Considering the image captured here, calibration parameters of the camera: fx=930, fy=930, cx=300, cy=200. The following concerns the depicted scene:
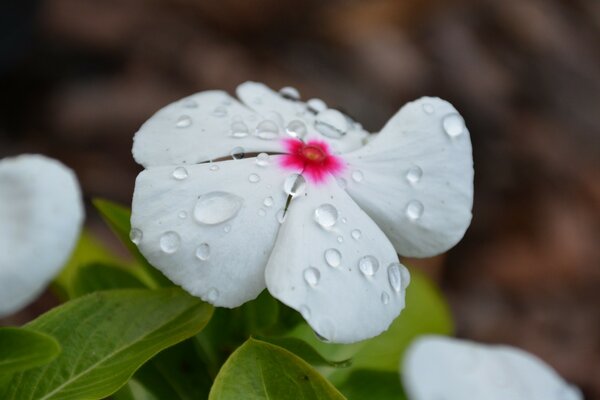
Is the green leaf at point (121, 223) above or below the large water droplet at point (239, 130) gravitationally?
below

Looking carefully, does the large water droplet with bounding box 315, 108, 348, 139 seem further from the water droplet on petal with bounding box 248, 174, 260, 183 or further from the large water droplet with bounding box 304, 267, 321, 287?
the large water droplet with bounding box 304, 267, 321, 287

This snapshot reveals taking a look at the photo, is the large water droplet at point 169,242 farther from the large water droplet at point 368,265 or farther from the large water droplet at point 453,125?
the large water droplet at point 453,125

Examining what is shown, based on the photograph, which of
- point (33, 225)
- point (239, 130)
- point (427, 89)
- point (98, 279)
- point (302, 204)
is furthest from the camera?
point (427, 89)

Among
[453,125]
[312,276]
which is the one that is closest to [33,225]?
[312,276]

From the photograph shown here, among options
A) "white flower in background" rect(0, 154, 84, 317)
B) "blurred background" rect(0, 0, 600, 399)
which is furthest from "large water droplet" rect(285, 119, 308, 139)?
"blurred background" rect(0, 0, 600, 399)

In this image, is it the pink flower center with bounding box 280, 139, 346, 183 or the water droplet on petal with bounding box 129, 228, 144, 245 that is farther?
the pink flower center with bounding box 280, 139, 346, 183

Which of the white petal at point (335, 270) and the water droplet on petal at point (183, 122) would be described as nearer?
the white petal at point (335, 270)

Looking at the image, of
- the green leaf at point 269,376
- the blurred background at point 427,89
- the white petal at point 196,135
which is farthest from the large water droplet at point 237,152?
the blurred background at point 427,89

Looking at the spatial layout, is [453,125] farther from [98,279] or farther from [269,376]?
[98,279]
